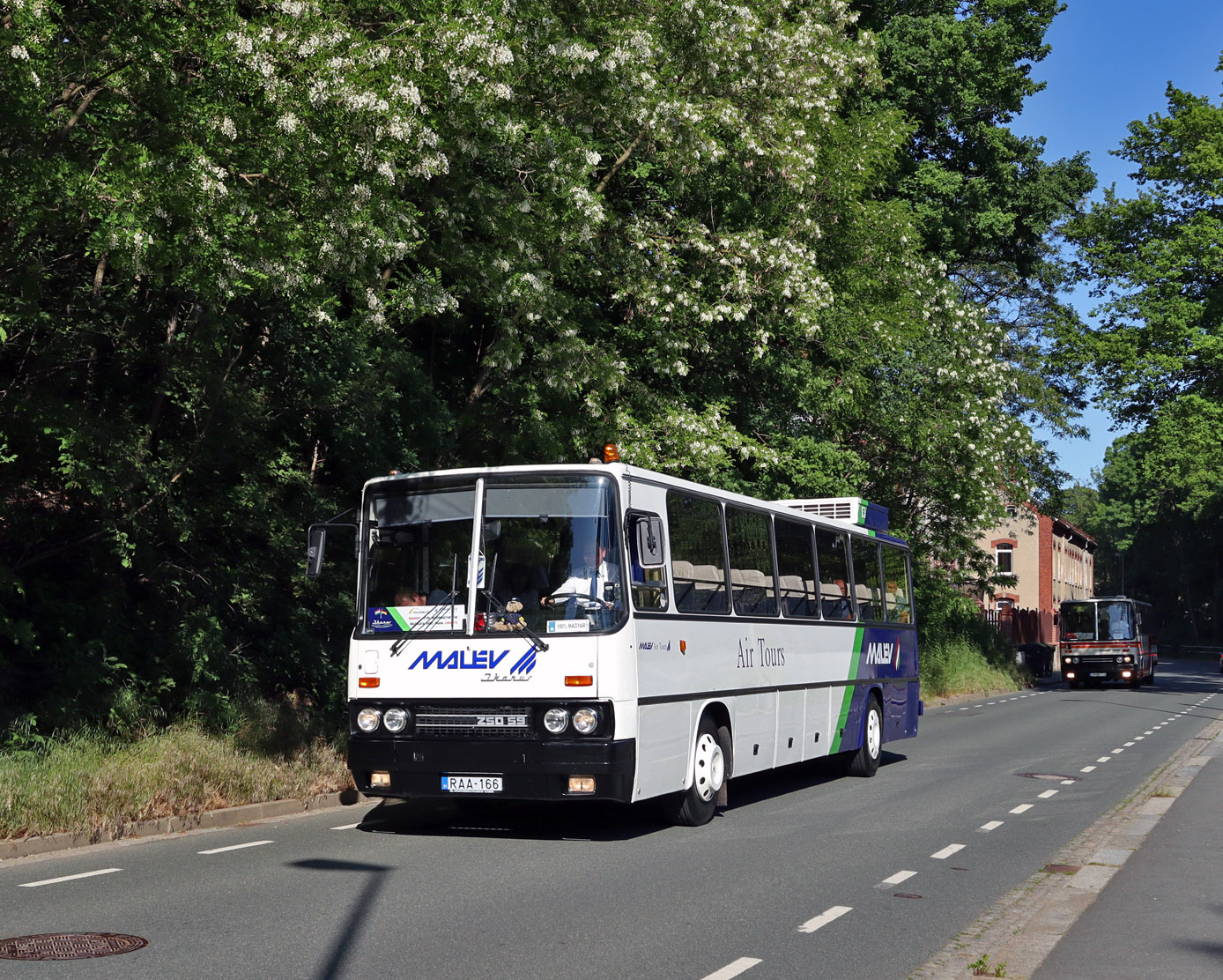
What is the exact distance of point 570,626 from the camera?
10.2 metres

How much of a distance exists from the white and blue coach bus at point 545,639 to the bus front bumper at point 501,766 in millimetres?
13

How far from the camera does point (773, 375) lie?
25062 millimetres

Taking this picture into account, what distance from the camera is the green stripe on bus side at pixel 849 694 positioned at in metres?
15.2

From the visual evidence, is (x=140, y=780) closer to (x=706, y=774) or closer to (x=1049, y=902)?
(x=706, y=774)

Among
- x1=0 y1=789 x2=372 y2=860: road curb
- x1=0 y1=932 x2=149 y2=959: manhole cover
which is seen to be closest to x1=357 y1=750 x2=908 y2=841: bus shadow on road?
x1=0 y1=789 x2=372 y2=860: road curb

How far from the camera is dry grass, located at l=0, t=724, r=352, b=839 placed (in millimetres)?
9992

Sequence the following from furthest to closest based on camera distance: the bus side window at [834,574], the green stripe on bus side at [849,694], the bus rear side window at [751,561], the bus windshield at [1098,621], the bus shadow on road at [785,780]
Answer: the bus windshield at [1098,621] < the green stripe on bus side at [849,694] < the bus side window at [834,574] < the bus shadow on road at [785,780] < the bus rear side window at [751,561]

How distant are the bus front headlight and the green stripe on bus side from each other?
18.6 feet

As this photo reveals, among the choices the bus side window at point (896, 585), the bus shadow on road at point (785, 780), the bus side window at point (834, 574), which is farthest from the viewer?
the bus side window at point (896, 585)

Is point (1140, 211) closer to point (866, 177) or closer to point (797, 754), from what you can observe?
point (866, 177)

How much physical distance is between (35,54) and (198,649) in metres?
6.22

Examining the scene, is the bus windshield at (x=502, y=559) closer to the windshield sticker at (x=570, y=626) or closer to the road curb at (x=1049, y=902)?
the windshield sticker at (x=570, y=626)

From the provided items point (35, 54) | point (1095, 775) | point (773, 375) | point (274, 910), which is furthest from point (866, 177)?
point (274, 910)

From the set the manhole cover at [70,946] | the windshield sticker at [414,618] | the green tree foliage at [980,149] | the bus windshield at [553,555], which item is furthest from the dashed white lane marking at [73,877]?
the green tree foliage at [980,149]
